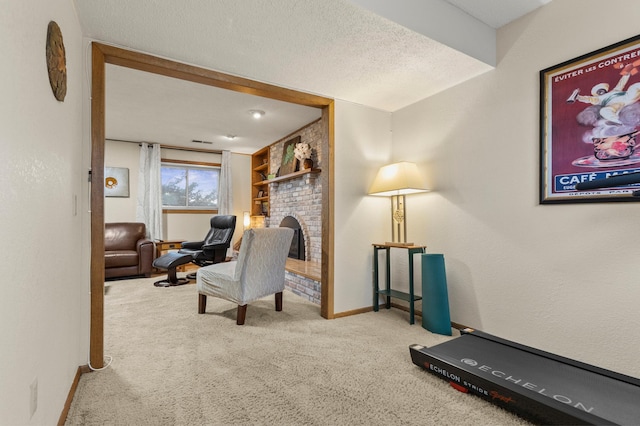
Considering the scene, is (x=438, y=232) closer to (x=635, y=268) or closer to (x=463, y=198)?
(x=463, y=198)

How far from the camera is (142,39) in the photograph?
2.10 meters

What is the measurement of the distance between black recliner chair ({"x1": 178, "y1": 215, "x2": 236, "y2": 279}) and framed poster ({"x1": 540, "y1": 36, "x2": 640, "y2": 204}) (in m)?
4.12

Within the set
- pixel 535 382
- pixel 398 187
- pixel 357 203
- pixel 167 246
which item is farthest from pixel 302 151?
pixel 535 382

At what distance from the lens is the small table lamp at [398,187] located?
2846 millimetres

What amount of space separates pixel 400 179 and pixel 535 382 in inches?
70.1

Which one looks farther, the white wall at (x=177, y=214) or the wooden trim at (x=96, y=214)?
the white wall at (x=177, y=214)

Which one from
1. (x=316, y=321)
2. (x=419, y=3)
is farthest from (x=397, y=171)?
(x=316, y=321)

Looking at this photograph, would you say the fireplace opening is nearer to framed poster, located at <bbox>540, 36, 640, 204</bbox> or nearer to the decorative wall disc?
framed poster, located at <bbox>540, 36, 640, 204</bbox>

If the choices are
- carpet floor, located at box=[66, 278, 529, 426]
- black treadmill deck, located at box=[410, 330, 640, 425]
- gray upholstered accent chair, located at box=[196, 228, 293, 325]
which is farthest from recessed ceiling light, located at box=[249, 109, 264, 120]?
black treadmill deck, located at box=[410, 330, 640, 425]

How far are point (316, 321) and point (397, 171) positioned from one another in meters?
1.64

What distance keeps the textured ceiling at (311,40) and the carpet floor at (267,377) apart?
2216 mm

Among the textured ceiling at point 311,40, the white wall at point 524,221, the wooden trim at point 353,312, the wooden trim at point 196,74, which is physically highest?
the textured ceiling at point 311,40

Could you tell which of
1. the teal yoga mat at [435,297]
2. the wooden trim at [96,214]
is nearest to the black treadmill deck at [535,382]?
the teal yoga mat at [435,297]

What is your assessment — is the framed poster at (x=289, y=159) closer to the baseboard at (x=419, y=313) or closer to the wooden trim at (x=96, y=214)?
the baseboard at (x=419, y=313)
